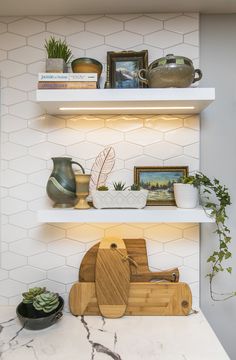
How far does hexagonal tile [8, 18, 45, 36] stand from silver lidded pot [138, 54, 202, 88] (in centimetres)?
57

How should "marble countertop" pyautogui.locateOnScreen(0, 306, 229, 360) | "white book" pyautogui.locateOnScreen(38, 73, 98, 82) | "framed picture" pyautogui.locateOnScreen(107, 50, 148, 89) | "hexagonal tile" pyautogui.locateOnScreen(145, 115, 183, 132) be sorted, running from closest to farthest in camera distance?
"marble countertop" pyautogui.locateOnScreen(0, 306, 229, 360), "white book" pyautogui.locateOnScreen(38, 73, 98, 82), "framed picture" pyautogui.locateOnScreen(107, 50, 148, 89), "hexagonal tile" pyautogui.locateOnScreen(145, 115, 183, 132)

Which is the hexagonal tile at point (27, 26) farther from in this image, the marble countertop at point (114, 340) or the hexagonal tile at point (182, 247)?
the marble countertop at point (114, 340)

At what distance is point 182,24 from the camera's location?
1.20 meters

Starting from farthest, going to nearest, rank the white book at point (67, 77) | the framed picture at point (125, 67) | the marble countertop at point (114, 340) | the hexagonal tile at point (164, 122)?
the hexagonal tile at point (164, 122), the framed picture at point (125, 67), the white book at point (67, 77), the marble countertop at point (114, 340)

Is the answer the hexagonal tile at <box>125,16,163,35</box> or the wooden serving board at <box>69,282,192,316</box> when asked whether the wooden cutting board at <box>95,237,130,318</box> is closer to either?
the wooden serving board at <box>69,282,192,316</box>

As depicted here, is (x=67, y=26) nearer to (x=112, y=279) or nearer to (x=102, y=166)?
(x=102, y=166)

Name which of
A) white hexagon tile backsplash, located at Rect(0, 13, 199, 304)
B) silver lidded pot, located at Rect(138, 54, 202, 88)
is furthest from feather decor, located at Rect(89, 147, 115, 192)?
silver lidded pot, located at Rect(138, 54, 202, 88)

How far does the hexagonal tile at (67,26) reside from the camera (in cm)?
121

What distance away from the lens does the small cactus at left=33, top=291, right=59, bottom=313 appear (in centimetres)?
107

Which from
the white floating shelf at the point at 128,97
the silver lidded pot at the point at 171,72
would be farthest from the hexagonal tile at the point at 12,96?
the silver lidded pot at the point at 171,72

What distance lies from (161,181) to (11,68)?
0.82m

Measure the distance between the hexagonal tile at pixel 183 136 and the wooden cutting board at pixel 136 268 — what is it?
0.46m

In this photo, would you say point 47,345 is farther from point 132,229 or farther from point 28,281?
point 132,229

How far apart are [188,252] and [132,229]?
0.87ft
